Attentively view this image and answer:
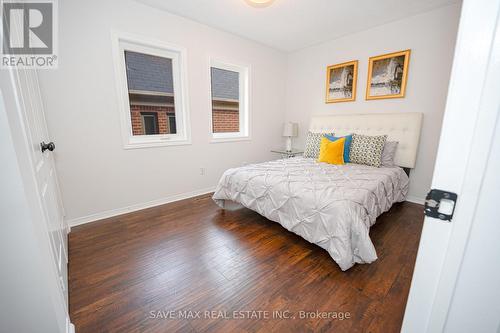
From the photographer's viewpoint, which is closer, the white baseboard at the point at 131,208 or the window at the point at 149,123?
the white baseboard at the point at 131,208

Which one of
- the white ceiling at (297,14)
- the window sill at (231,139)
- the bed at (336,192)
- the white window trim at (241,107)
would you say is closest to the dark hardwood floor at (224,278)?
the bed at (336,192)

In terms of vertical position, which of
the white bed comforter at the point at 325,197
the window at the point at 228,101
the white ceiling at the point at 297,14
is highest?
the white ceiling at the point at 297,14

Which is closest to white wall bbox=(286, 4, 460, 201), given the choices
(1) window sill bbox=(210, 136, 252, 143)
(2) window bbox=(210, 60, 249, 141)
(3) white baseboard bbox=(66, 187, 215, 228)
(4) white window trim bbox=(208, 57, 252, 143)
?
(4) white window trim bbox=(208, 57, 252, 143)

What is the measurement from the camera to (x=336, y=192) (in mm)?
1814

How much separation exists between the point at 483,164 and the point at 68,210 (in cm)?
320

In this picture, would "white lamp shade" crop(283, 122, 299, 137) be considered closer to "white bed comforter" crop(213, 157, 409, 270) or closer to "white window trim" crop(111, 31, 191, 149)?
"white bed comforter" crop(213, 157, 409, 270)

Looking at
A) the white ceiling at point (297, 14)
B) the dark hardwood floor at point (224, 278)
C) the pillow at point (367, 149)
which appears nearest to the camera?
the dark hardwood floor at point (224, 278)

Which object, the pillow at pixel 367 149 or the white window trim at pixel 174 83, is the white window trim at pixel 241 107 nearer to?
the white window trim at pixel 174 83

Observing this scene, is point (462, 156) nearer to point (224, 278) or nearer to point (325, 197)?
point (325, 197)

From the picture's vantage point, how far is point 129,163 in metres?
2.64

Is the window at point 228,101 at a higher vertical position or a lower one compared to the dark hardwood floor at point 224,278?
higher

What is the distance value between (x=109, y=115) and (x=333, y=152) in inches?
117

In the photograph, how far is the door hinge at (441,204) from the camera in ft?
1.65

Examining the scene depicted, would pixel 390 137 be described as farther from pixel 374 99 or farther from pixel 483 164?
pixel 483 164
